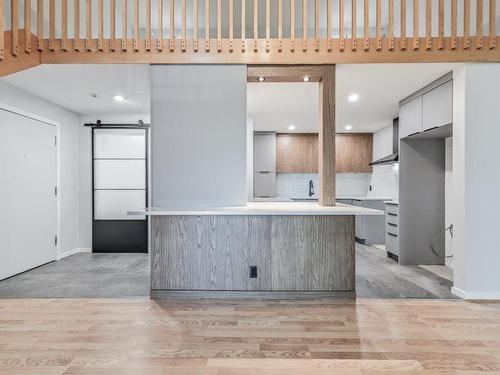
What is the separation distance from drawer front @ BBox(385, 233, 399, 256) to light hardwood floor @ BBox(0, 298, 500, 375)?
1.83 metres

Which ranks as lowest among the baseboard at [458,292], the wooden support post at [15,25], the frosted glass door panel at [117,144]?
the baseboard at [458,292]

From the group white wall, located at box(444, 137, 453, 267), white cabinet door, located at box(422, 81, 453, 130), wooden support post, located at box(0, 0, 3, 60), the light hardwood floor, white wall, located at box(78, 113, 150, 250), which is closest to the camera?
the light hardwood floor

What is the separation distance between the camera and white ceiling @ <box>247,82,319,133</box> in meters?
4.34

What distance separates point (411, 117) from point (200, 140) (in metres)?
3.06

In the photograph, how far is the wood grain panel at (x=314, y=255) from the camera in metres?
3.27

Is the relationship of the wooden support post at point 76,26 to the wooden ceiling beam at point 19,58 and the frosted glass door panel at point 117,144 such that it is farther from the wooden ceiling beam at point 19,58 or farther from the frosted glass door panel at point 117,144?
the frosted glass door panel at point 117,144

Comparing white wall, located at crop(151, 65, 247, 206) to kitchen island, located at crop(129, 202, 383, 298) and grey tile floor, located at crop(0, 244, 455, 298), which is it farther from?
grey tile floor, located at crop(0, 244, 455, 298)

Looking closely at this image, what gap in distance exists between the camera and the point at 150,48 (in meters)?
3.24

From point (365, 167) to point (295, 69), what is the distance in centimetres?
474

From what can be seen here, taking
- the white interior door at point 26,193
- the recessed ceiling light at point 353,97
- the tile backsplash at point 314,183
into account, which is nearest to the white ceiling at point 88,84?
the white interior door at point 26,193

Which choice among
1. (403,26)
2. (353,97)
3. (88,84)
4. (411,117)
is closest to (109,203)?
(88,84)

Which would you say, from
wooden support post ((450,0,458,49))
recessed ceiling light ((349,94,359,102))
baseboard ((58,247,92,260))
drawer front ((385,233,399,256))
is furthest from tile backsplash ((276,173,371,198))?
wooden support post ((450,0,458,49))

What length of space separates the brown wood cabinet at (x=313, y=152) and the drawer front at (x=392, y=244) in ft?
8.48

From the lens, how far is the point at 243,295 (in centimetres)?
328
